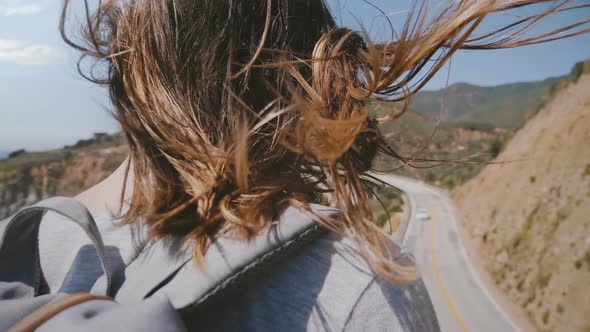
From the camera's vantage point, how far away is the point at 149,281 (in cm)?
71

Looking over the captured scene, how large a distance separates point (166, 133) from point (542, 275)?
1699 centimetres

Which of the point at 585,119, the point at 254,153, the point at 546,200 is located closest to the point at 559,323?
the point at 546,200

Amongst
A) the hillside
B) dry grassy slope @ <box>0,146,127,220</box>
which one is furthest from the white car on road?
dry grassy slope @ <box>0,146,127,220</box>

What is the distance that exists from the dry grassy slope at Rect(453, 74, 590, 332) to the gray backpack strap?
28.4ft

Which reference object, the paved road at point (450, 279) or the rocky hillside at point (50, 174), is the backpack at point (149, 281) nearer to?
the paved road at point (450, 279)

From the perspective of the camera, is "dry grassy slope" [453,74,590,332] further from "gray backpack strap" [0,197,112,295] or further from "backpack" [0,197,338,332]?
"gray backpack strap" [0,197,112,295]

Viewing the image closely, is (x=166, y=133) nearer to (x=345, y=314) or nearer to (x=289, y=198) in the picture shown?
(x=289, y=198)

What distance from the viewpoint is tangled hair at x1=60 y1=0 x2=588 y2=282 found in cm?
91

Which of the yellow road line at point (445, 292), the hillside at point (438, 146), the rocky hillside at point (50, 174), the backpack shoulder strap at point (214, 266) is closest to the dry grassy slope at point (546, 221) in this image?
the yellow road line at point (445, 292)

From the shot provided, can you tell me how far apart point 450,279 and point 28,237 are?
20.3 m

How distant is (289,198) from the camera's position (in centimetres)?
85

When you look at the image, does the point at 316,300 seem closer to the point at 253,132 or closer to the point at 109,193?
the point at 253,132

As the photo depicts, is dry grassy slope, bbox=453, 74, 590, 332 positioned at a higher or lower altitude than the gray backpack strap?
lower

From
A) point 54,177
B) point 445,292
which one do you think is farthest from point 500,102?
point 54,177
